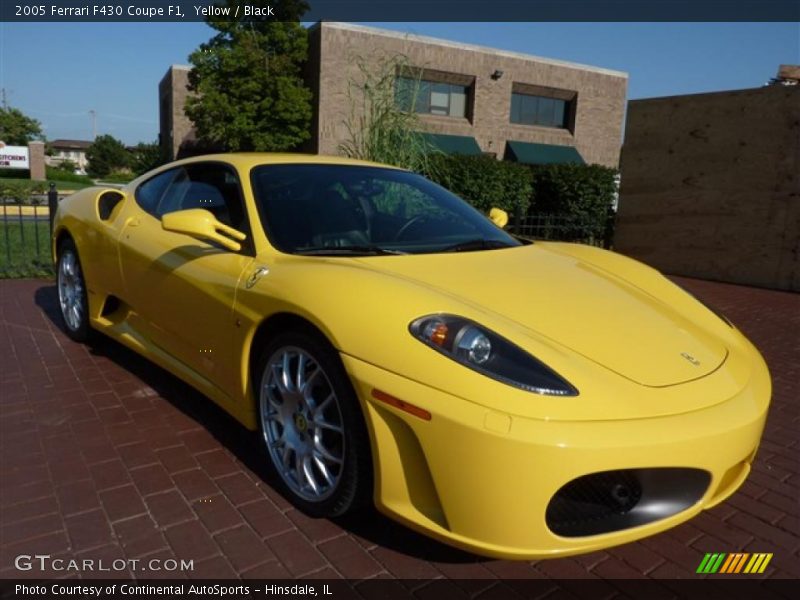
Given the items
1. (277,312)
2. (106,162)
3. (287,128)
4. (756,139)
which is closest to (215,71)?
(287,128)

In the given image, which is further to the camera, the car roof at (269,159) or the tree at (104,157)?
the tree at (104,157)

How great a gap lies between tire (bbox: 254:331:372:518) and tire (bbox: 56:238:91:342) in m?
2.42

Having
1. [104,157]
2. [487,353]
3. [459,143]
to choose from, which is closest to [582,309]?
[487,353]

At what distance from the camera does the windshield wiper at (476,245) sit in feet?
9.55

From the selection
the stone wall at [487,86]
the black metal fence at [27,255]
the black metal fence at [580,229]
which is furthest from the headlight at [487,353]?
the stone wall at [487,86]

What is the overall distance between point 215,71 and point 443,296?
30.9 m

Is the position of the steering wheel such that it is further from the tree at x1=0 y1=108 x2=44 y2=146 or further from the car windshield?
the tree at x1=0 y1=108 x2=44 y2=146

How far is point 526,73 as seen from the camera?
32188mm

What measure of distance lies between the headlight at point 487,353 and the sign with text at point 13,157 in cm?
4865

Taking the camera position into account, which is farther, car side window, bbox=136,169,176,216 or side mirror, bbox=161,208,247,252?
car side window, bbox=136,169,176,216

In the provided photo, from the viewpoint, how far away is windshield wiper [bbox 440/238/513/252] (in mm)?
2911

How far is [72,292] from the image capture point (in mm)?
4562

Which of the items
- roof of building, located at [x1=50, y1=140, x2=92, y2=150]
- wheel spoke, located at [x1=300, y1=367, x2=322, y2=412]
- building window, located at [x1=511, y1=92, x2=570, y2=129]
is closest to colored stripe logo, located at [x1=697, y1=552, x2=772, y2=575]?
wheel spoke, located at [x1=300, y1=367, x2=322, y2=412]

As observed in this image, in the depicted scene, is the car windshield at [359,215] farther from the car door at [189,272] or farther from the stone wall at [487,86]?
the stone wall at [487,86]
